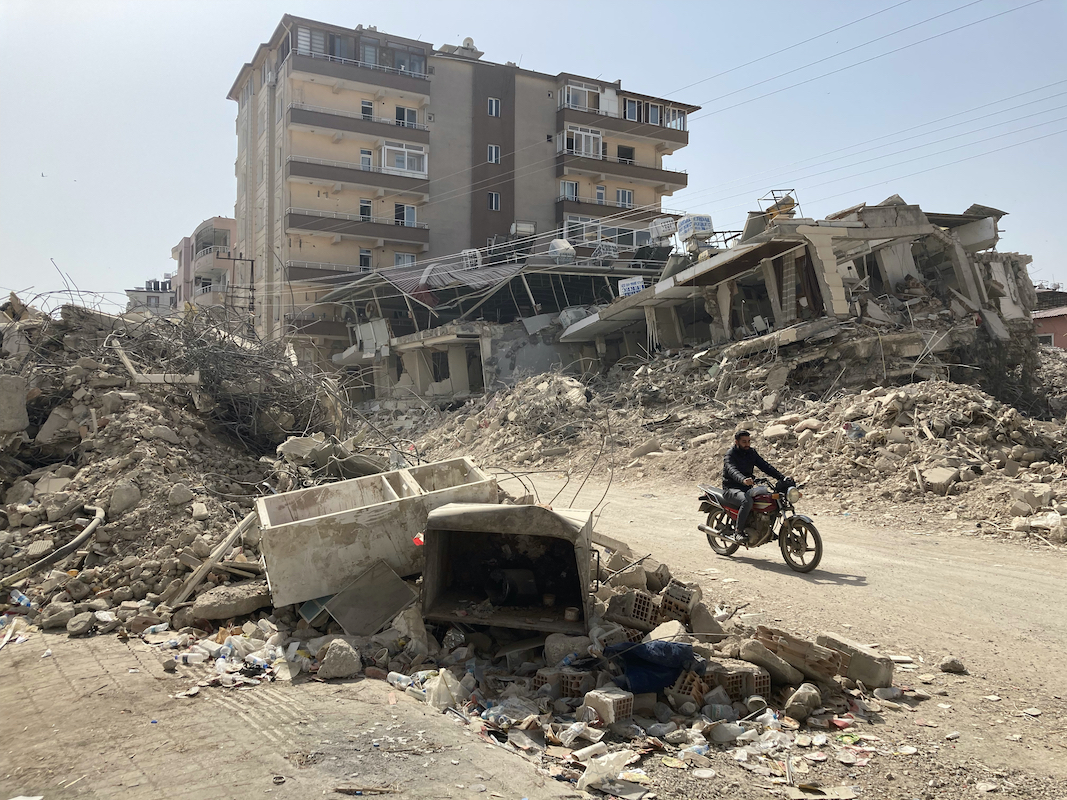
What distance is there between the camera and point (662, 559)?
27.1ft

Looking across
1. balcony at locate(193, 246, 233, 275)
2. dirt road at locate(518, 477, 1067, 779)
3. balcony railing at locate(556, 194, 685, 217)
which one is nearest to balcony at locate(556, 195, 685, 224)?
balcony railing at locate(556, 194, 685, 217)

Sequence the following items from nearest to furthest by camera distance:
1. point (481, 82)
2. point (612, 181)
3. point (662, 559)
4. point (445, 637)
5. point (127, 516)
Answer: point (445, 637) < point (127, 516) < point (662, 559) < point (481, 82) < point (612, 181)

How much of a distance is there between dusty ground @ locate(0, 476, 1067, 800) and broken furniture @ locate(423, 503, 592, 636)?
1256mm

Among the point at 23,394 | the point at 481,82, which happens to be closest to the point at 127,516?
the point at 23,394

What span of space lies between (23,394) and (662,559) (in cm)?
766

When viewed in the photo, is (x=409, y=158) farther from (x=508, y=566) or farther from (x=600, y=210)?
(x=508, y=566)

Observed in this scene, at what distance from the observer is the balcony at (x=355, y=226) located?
36.7 m

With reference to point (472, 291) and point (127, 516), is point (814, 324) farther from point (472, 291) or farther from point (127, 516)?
point (472, 291)

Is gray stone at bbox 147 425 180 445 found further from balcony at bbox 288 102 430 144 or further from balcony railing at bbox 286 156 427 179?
balcony at bbox 288 102 430 144

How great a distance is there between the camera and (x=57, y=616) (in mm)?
6320

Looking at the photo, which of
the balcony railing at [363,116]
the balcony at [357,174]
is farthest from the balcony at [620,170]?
the balcony at [357,174]

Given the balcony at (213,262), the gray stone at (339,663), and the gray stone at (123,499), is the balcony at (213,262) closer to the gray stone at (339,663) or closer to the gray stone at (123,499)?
the gray stone at (123,499)

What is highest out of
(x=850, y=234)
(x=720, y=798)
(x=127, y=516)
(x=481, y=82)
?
(x=481, y=82)

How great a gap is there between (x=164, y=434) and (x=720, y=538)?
21.5ft
